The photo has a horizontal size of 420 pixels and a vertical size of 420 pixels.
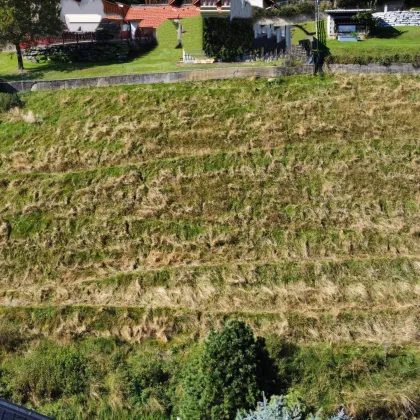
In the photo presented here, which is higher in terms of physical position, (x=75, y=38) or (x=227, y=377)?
(x=75, y=38)

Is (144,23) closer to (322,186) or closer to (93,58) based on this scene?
(93,58)

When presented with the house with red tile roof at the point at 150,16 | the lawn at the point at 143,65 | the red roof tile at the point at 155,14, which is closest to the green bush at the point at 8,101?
the lawn at the point at 143,65

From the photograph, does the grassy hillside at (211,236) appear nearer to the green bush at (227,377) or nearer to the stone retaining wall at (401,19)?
the green bush at (227,377)

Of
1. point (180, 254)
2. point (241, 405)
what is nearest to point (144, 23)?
point (180, 254)

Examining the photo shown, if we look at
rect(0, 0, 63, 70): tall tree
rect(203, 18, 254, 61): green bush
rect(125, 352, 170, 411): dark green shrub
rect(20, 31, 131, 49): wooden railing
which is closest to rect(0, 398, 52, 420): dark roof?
rect(125, 352, 170, 411): dark green shrub

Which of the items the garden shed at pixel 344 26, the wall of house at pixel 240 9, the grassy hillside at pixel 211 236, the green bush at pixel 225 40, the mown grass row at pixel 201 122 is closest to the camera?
the grassy hillside at pixel 211 236

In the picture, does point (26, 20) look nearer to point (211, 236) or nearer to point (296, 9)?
point (296, 9)

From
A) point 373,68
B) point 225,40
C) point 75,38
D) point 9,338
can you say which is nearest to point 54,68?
point 75,38
